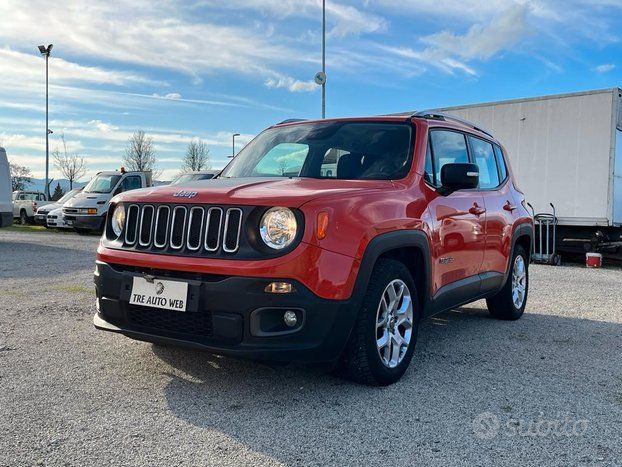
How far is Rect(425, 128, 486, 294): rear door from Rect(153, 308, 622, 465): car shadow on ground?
0.65 meters

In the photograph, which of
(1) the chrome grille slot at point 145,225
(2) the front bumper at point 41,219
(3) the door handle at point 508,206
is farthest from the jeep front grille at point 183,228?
(2) the front bumper at point 41,219

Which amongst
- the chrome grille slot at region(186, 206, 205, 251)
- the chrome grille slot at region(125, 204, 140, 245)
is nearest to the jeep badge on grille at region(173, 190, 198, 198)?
the chrome grille slot at region(186, 206, 205, 251)

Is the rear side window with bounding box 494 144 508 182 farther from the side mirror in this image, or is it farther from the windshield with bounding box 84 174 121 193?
the windshield with bounding box 84 174 121 193

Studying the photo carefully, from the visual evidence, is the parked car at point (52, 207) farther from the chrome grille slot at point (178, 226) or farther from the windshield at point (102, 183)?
the chrome grille slot at point (178, 226)

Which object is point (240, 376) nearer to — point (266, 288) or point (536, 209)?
point (266, 288)

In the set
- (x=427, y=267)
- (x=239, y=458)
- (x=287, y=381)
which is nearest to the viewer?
(x=239, y=458)

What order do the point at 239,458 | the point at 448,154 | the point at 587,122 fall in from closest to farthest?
the point at 239,458, the point at 448,154, the point at 587,122

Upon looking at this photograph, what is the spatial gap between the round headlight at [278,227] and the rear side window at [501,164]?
3.42 m

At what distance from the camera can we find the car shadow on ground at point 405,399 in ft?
9.59

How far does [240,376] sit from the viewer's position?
3.88m

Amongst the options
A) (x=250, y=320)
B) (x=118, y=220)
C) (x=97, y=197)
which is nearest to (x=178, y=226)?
(x=118, y=220)

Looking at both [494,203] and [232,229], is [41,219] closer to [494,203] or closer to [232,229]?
[494,203]

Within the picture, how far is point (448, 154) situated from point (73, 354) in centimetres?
333

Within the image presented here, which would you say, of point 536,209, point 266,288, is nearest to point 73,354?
point 266,288
